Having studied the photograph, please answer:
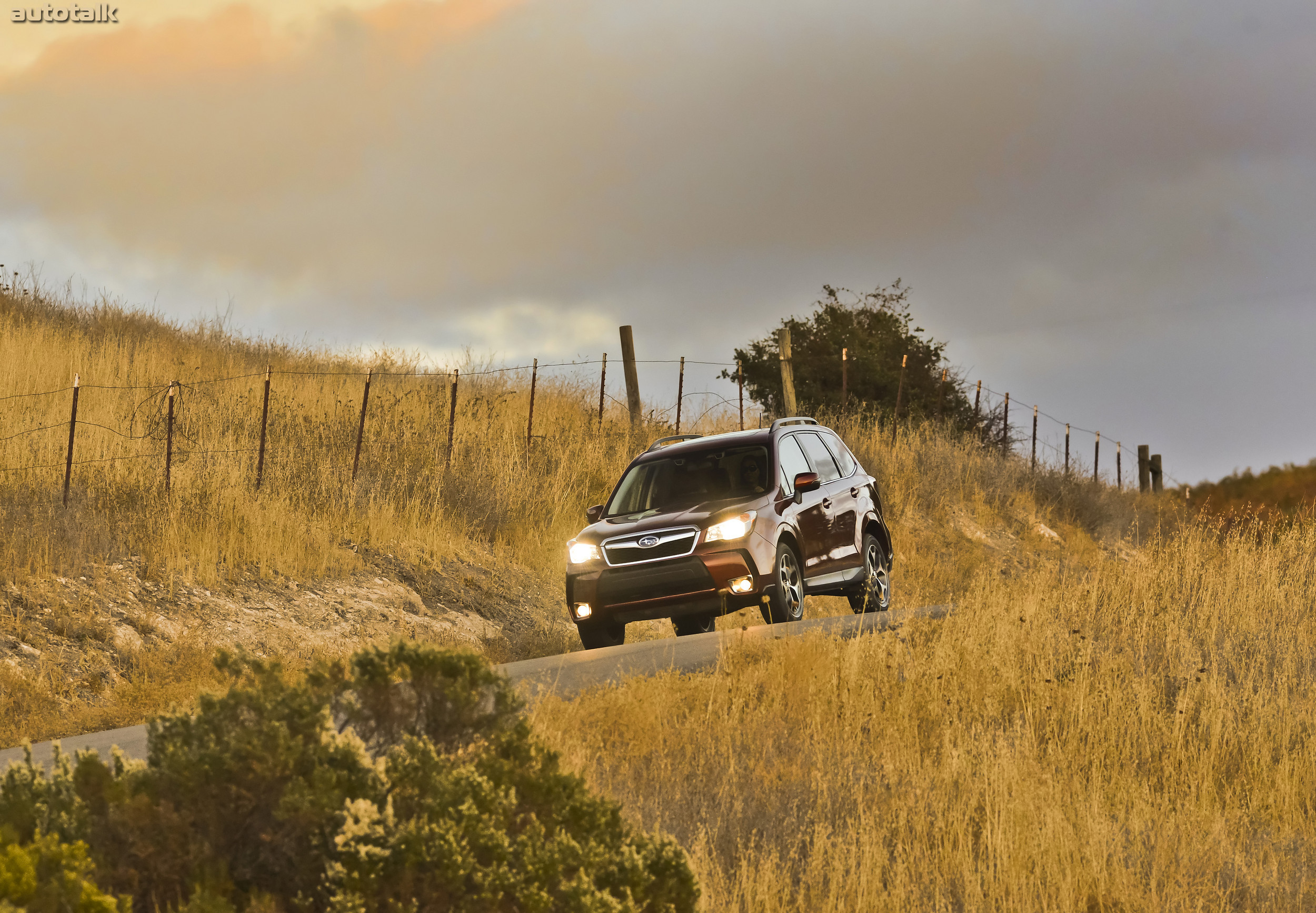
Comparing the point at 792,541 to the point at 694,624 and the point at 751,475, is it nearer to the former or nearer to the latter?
the point at 751,475

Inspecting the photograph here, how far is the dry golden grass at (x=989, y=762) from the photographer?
5.69 metres

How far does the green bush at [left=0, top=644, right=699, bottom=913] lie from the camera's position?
3.81 meters

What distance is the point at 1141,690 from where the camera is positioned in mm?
8695

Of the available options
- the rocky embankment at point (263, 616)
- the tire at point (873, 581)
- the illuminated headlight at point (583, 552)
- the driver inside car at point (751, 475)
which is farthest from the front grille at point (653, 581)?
the tire at point (873, 581)

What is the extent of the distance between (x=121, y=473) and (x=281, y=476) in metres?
2.14

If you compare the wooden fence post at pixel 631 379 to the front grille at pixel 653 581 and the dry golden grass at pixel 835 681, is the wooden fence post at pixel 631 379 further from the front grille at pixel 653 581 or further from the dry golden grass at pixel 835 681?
the front grille at pixel 653 581

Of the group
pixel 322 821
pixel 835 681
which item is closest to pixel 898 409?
pixel 835 681

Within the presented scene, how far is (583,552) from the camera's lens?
12766 mm

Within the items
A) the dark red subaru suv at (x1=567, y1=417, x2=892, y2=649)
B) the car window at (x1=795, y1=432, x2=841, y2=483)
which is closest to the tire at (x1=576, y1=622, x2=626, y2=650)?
the dark red subaru suv at (x1=567, y1=417, x2=892, y2=649)

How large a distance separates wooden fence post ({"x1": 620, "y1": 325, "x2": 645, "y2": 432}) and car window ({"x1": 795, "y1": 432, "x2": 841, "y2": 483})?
33.0 feet

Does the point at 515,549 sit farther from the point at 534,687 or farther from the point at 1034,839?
the point at 1034,839

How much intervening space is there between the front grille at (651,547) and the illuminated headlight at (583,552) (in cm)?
11

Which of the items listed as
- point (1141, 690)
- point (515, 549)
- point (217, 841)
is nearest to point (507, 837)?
point (217, 841)

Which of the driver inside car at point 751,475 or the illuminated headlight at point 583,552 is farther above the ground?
the driver inside car at point 751,475
